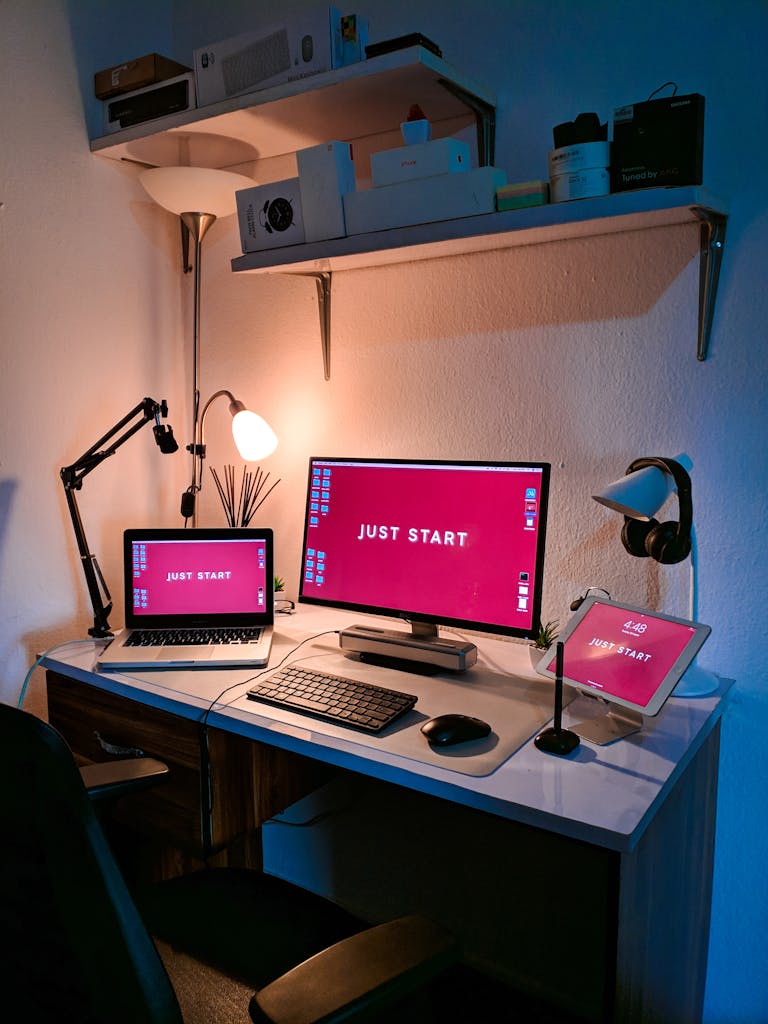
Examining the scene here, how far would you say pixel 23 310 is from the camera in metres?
1.92

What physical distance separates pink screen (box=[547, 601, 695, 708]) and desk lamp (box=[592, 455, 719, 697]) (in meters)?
0.12

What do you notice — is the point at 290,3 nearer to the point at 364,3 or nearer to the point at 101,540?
the point at 364,3

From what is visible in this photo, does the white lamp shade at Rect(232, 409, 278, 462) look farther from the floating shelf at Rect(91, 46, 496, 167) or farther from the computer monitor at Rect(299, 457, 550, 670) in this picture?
the floating shelf at Rect(91, 46, 496, 167)

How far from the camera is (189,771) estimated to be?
4.76ft

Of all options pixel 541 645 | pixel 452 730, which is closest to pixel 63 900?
pixel 452 730

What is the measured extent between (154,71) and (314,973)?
1926mm

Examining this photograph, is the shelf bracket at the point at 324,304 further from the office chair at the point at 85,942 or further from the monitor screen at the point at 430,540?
the office chair at the point at 85,942

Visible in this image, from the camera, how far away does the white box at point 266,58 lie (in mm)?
1617

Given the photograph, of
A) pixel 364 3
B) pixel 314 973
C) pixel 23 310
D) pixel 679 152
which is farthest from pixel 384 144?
pixel 314 973

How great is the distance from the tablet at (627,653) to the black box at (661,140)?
749 millimetres

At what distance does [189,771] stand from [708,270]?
4.42ft

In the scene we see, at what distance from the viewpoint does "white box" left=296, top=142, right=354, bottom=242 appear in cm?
162

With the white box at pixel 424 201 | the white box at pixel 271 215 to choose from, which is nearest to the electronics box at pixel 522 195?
the white box at pixel 424 201

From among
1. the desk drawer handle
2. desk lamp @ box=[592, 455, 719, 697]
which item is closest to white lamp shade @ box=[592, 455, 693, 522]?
desk lamp @ box=[592, 455, 719, 697]
